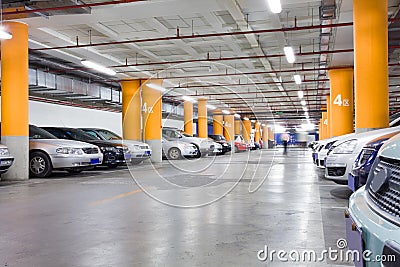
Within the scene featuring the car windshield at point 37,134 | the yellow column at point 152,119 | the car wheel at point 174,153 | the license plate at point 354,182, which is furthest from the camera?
the car wheel at point 174,153

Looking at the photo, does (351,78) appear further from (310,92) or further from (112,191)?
(112,191)

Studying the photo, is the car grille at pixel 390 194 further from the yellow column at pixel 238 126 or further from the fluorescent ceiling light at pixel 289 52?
the yellow column at pixel 238 126

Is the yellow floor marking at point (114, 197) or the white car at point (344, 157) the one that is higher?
the white car at point (344, 157)

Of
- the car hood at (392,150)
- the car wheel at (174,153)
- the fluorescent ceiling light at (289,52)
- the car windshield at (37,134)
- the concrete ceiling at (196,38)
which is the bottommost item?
the car wheel at (174,153)

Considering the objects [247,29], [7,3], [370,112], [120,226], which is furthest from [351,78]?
[120,226]

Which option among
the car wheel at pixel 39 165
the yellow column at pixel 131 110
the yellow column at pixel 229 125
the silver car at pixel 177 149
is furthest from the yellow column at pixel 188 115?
the car wheel at pixel 39 165

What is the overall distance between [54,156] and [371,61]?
675 centimetres

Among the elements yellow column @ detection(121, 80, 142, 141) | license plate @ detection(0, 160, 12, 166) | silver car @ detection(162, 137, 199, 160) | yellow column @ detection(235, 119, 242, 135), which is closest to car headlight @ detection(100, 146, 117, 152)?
license plate @ detection(0, 160, 12, 166)

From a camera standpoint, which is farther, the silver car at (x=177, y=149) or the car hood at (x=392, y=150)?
the silver car at (x=177, y=149)

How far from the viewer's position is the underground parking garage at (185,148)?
8.70ft

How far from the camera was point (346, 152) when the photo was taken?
4.89 metres

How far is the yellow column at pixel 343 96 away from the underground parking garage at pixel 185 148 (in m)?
0.05

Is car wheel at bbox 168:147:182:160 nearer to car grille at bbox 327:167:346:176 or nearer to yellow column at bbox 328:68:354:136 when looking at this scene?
yellow column at bbox 328:68:354:136

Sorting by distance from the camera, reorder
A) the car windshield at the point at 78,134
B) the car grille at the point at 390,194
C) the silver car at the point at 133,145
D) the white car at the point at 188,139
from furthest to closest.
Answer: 1. the white car at the point at 188,139
2. the silver car at the point at 133,145
3. the car windshield at the point at 78,134
4. the car grille at the point at 390,194
